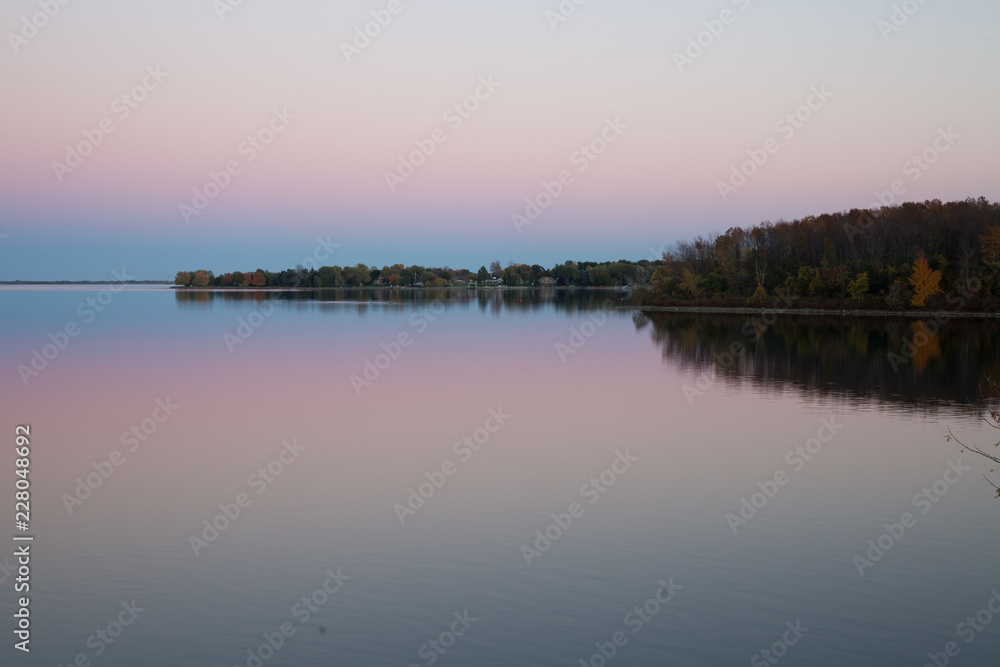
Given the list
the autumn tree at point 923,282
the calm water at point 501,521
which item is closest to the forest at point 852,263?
the autumn tree at point 923,282

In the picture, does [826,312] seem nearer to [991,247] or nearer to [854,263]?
[854,263]

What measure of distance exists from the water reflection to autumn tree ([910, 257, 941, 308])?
9.75 m

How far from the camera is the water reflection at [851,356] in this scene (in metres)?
22.8

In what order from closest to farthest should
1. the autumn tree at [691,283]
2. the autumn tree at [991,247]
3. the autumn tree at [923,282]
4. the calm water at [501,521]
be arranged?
the calm water at [501,521] → the autumn tree at [991,247] → the autumn tree at [923,282] → the autumn tree at [691,283]

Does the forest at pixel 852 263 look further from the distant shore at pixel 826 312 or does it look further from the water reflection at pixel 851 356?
the water reflection at pixel 851 356

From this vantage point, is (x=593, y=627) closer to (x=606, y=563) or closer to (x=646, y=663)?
(x=646, y=663)

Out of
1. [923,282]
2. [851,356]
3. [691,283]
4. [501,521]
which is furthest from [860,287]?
[501,521]

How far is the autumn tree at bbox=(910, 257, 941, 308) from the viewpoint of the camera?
62.4 metres

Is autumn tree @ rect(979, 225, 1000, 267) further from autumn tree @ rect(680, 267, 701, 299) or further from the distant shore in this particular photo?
autumn tree @ rect(680, 267, 701, 299)

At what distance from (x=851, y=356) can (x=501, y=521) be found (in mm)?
24763

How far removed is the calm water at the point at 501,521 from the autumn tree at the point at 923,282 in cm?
4399

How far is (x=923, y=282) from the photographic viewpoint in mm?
62562

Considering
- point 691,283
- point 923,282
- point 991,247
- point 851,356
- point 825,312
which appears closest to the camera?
point 851,356

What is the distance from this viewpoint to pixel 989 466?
13805 mm
